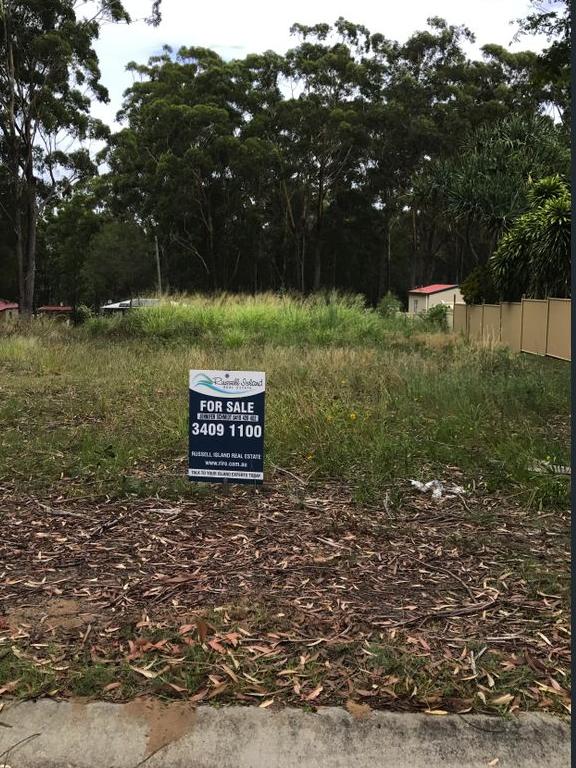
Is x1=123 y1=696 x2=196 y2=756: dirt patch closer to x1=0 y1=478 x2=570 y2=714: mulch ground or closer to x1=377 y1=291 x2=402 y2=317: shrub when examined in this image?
x1=0 y1=478 x2=570 y2=714: mulch ground

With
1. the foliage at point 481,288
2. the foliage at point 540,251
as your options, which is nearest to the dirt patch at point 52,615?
the foliage at point 540,251

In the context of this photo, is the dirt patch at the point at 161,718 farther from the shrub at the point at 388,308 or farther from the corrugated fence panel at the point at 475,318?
the shrub at the point at 388,308

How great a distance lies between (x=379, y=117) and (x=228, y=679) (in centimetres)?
4300

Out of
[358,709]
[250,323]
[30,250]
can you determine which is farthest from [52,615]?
[30,250]

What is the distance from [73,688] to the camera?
2.80 metres

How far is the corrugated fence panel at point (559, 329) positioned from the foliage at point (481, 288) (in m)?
6.53

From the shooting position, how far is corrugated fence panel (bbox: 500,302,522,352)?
20.3m

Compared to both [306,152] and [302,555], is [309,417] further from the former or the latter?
[306,152]

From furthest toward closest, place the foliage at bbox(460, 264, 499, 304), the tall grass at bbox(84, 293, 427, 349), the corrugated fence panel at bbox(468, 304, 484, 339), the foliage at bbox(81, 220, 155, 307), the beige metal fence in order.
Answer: the foliage at bbox(81, 220, 155, 307) → the foliage at bbox(460, 264, 499, 304) → the corrugated fence panel at bbox(468, 304, 484, 339) → the tall grass at bbox(84, 293, 427, 349) → the beige metal fence

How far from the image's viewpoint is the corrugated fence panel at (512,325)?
2033 cm

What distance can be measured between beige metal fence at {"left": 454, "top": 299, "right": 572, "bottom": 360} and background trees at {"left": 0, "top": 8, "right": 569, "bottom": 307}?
847 centimetres

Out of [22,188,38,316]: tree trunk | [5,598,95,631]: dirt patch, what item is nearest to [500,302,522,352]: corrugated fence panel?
[22,188,38,316]: tree trunk

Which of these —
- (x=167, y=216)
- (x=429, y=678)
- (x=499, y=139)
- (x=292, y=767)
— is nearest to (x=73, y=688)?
(x=292, y=767)

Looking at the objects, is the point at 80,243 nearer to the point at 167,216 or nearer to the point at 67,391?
the point at 167,216
